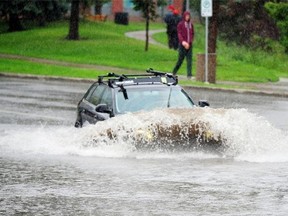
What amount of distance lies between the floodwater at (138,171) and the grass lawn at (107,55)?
60.6ft

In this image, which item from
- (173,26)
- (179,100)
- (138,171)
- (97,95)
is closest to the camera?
(138,171)

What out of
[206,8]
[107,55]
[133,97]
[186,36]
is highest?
[133,97]

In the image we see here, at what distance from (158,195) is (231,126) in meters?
4.67

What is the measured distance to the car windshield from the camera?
1948 centimetres

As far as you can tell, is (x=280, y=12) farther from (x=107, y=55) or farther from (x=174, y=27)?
(x=107, y=55)

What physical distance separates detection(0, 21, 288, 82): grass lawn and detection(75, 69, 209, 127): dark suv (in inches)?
783

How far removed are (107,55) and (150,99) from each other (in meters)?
31.6

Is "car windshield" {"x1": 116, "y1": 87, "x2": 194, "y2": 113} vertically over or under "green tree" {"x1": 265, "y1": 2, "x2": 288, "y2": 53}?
over

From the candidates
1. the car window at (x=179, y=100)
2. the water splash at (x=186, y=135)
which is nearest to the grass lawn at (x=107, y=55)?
the car window at (x=179, y=100)

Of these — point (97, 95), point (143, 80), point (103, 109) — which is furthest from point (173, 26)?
point (103, 109)

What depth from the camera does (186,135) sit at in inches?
708

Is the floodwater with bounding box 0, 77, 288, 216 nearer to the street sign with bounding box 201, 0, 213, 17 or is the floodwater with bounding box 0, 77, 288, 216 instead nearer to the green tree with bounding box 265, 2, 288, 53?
the street sign with bounding box 201, 0, 213, 17

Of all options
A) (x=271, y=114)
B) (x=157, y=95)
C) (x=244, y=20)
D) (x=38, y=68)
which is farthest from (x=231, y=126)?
(x=244, y=20)

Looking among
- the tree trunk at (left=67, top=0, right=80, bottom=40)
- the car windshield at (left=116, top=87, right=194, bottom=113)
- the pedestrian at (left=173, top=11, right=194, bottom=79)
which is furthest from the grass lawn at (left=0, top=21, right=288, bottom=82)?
the car windshield at (left=116, top=87, right=194, bottom=113)
